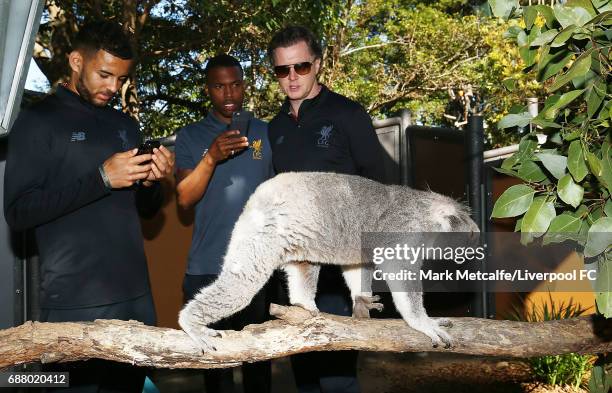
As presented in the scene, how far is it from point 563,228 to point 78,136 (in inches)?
68.5

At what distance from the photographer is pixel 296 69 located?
8.08 feet

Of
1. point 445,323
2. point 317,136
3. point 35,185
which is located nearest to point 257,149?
point 317,136

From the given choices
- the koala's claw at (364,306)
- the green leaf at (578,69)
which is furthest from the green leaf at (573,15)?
the koala's claw at (364,306)

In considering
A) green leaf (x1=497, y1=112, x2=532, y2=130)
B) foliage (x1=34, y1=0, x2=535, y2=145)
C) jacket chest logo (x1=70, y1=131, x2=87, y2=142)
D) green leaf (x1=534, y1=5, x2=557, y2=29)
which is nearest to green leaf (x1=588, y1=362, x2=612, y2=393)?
green leaf (x1=497, y1=112, x2=532, y2=130)

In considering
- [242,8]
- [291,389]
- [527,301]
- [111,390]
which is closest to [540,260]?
[527,301]

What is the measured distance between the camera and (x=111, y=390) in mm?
2410

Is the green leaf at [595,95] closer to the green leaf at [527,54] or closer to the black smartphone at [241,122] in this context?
the green leaf at [527,54]

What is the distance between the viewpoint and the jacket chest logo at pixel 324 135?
2.42 m

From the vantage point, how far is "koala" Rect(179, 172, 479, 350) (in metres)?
2.14

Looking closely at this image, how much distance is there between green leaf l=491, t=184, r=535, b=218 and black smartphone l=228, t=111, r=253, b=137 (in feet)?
4.28

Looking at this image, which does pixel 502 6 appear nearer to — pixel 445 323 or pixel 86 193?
pixel 445 323

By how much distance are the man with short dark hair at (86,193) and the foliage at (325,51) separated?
4.39m

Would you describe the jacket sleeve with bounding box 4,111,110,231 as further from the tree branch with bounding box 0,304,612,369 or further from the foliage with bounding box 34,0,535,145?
the foliage with bounding box 34,0,535,145

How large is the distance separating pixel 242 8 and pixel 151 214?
5816 mm
